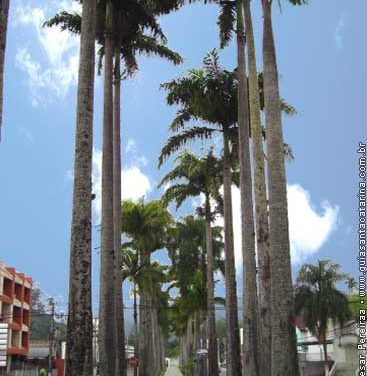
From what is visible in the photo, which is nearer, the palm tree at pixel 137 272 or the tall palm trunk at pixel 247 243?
the tall palm trunk at pixel 247 243

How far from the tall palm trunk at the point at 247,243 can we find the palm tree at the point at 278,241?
6.47m

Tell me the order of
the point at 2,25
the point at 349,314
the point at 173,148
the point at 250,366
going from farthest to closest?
the point at 349,314, the point at 173,148, the point at 250,366, the point at 2,25

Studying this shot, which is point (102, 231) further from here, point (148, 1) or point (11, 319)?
point (11, 319)

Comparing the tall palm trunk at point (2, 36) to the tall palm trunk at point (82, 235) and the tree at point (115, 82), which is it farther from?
the tree at point (115, 82)

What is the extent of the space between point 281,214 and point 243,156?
8.53 metres

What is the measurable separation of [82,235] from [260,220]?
7741mm

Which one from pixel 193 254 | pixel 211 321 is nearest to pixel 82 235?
pixel 211 321

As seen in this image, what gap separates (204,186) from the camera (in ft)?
129

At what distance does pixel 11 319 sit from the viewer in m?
70.2

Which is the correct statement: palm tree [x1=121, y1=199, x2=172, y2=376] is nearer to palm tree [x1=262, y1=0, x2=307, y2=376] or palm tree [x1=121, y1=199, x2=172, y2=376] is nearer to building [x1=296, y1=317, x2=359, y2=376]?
building [x1=296, y1=317, x2=359, y2=376]

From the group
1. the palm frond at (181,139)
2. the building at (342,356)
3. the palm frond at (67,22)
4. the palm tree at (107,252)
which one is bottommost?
the building at (342,356)

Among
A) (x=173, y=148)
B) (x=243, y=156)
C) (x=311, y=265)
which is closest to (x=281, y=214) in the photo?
(x=243, y=156)

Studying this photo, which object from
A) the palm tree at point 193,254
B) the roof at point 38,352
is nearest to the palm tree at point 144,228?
the palm tree at point 193,254

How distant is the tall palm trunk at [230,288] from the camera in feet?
80.4
